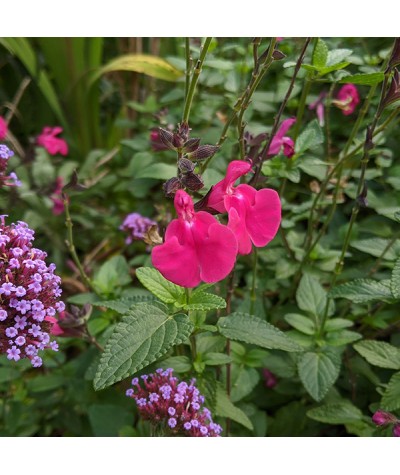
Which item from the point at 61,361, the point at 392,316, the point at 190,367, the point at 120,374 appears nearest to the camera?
the point at 120,374

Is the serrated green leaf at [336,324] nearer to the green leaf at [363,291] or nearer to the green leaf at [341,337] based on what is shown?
the green leaf at [341,337]

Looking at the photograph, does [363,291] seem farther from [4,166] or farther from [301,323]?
[4,166]

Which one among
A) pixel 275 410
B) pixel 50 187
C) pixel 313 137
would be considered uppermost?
pixel 313 137

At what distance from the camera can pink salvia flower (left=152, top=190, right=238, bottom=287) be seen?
2.17 ft

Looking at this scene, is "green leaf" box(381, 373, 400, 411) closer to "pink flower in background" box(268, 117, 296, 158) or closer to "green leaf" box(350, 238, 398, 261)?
"green leaf" box(350, 238, 398, 261)

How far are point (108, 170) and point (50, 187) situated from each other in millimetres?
230


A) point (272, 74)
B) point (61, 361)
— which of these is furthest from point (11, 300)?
point (272, 74)

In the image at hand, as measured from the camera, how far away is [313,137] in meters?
1.07

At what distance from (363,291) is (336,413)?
255 millimetres

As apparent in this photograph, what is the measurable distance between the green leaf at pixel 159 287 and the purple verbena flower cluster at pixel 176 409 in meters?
0.12

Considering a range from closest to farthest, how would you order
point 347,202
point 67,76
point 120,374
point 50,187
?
point 120,374, point 347,202, point 50,187, point 67,76

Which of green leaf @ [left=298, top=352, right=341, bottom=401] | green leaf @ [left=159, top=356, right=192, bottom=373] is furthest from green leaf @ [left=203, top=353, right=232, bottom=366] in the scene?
green leaf @ [left=298, top=352, right=341, bottom=401]

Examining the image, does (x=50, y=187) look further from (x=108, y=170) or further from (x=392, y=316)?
(x=392, y=316)

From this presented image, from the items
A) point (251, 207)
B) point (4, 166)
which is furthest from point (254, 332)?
point (4, 166)
